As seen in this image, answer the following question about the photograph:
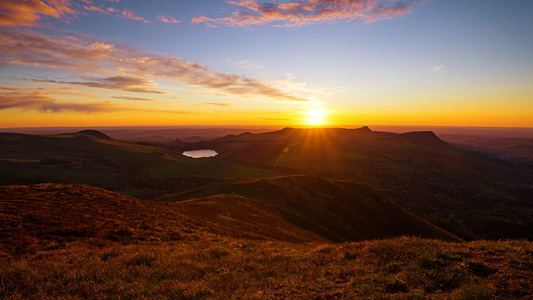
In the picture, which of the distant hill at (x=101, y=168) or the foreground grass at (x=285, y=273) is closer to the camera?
the foreground grass at (x=285, y=273)

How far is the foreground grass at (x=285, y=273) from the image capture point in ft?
27.0

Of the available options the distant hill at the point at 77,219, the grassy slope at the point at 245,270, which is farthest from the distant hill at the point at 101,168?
the grassy slope at the point at 245,270

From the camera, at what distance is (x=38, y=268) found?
1045 cm

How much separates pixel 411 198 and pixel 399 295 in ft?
622

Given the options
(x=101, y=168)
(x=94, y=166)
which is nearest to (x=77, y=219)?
(x=101, y=168)

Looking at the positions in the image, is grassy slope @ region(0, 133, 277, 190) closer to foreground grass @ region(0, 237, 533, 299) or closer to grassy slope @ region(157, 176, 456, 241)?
grassy slope @ region(157, 176, 456, 241)

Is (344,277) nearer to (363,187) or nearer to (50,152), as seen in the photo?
(363,187)

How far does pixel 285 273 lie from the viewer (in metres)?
10.5

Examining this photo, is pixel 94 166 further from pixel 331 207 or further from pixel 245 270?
pixel 245 270

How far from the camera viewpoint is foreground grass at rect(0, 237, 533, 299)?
324 inches

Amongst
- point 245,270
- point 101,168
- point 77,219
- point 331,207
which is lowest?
point 331,207

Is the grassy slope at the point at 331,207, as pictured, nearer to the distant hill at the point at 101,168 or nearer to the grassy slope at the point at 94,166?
the distant hill at the point at 101,168

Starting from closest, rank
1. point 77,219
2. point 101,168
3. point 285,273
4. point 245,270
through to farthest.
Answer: point 285,273 < point 245,270 < point 77,219 < point 101,168

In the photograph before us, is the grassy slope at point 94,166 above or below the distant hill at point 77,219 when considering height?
below
